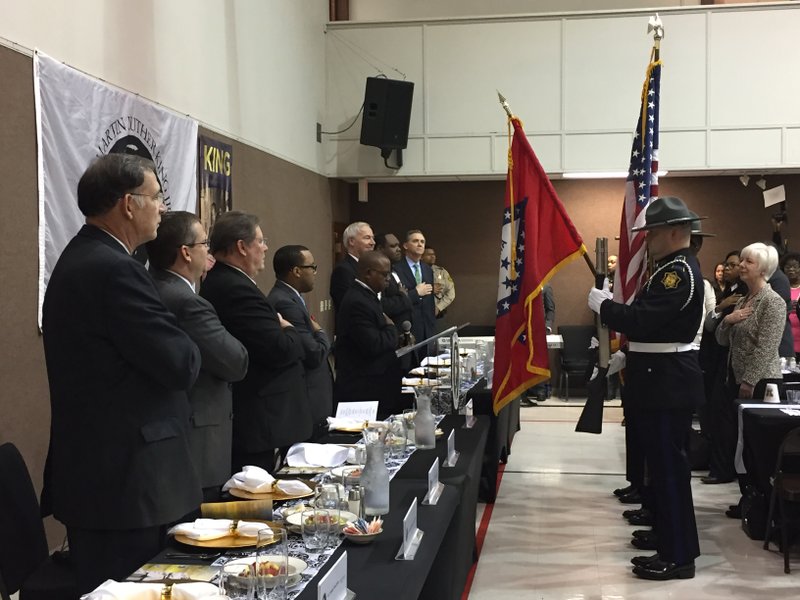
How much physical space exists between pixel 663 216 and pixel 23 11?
3138 mm

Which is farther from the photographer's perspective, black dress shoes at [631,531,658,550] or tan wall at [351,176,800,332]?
tan wall at [351,176,800,332]

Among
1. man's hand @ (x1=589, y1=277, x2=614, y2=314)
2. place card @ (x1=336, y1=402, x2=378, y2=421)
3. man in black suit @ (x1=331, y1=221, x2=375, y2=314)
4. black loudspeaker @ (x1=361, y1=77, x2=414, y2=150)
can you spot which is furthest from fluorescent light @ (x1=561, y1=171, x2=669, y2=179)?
place card @ (x1=336, y1=402, x2=378, y2=421)

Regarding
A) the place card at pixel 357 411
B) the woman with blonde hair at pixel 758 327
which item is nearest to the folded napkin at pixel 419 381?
the place card at pixel 357 411

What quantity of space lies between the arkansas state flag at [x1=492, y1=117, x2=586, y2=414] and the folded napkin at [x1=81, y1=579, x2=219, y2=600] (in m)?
2.77

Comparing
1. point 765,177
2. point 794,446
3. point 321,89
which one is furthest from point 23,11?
point 765,177

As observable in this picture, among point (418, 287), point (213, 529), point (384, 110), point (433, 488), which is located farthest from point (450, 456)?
point (384, 110)

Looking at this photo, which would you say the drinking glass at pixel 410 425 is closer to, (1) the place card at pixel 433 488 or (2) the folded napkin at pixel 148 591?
(1) the place card at pixel 433 488

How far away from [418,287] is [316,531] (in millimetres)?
4786

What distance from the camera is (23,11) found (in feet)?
13.1

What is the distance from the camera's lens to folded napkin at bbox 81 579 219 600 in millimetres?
1682

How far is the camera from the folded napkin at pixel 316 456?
9.71 ft

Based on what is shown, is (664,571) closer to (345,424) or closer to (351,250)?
(345,424)

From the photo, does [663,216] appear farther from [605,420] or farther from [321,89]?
[321,89]

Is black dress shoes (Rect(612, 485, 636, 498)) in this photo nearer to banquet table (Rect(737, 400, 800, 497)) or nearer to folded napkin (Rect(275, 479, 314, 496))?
banquet table (Rect(737, 400, 800, 497))
